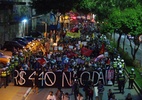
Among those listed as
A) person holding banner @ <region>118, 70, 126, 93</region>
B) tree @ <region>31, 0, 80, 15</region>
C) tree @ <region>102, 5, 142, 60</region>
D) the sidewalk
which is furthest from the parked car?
person holding banner @ <region>118, 70, 126, 93</region>

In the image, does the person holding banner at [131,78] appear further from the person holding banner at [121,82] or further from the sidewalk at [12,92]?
the sidewalk at [12,92]

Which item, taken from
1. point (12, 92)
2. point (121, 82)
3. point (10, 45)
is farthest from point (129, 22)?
point (12, 92)

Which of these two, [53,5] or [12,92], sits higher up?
[53,5]

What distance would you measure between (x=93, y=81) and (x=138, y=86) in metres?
3.91

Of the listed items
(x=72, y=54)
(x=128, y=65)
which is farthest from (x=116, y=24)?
(x=72, y=54)

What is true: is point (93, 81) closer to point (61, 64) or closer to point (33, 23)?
point (61, 64)

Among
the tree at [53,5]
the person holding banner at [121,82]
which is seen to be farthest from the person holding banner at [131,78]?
the tree at [53,5]

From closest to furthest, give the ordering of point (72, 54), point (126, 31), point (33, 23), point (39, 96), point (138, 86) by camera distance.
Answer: point (39, 96), point (138, 86), point (72, 54), point (126, 31), point (33, 23)

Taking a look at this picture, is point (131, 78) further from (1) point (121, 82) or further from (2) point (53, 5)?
(2) point (53, 5)

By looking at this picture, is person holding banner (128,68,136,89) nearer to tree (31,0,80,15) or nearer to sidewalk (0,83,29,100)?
sidewalk (0,83,29,100)

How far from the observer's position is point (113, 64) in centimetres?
2850

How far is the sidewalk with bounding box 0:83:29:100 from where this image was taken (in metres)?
23.0

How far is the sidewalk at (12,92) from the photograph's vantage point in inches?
906

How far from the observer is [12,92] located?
950 inches
